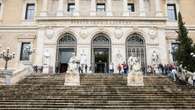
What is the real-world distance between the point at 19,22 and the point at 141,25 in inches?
608

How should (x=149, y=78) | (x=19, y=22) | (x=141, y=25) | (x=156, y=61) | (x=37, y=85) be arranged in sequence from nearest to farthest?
1. (x=37, y=85)
2. (x=149, y=78)
3. (x=156, y=61)
4. (x=141, y=25)
5. (x=19, y=22)

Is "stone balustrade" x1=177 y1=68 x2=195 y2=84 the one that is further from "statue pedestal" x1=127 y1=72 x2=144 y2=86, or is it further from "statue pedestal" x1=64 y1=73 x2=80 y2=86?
"statue pedestal" x1=64 y1=73 x2=80 y2=86

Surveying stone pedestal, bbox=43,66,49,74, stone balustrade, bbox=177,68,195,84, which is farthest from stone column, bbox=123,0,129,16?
stone pedestal, bbox=43,66,49,74

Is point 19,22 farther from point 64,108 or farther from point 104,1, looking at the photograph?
point 64,108

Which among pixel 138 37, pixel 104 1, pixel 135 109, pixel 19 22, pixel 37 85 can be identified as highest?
pixel 104 1

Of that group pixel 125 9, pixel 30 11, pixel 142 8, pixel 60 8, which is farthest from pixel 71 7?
pixel 142 8

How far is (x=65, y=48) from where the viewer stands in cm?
2831

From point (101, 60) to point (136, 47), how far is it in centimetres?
439

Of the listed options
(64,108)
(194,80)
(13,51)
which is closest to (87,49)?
(13,51)

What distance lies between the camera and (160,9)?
2977 cm

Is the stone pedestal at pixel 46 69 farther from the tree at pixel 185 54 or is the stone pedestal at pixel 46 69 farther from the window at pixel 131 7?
the tree at pixel 185 54

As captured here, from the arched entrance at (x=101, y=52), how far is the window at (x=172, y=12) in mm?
9051

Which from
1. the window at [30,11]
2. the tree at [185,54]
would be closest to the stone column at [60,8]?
the window at [30,11]

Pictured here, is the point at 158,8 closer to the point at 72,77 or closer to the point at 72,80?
the point at 72,77
